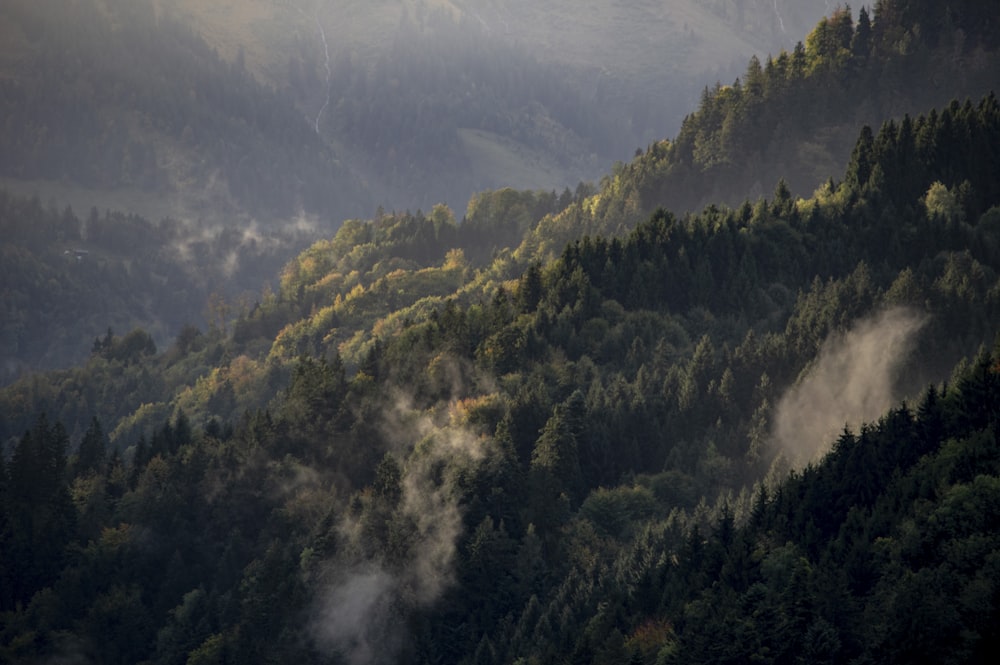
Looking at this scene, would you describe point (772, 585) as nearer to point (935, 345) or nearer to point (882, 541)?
point (882, 541)

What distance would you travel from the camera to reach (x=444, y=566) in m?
194

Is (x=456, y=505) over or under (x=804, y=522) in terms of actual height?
over

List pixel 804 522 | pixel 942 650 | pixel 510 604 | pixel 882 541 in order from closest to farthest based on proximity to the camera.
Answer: pixel 942 650 < pixel 882 541 < pixel 804 522 < pixel 510 604

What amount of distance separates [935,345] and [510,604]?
57905 mm

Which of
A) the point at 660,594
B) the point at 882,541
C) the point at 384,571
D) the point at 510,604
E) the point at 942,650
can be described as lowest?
the point at 942,650

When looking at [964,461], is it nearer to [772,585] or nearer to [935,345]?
[772,585]

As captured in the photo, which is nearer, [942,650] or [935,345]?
[942,650]

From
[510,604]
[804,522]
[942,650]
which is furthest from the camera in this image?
[510,604]

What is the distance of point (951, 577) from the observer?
133125 millimetres

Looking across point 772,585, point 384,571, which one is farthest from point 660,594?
point 384,571

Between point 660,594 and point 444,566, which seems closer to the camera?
point 660,594

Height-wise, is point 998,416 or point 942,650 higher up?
point 998,416

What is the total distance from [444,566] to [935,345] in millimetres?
62428

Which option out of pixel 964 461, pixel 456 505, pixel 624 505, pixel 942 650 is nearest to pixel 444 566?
pixel 456 505
